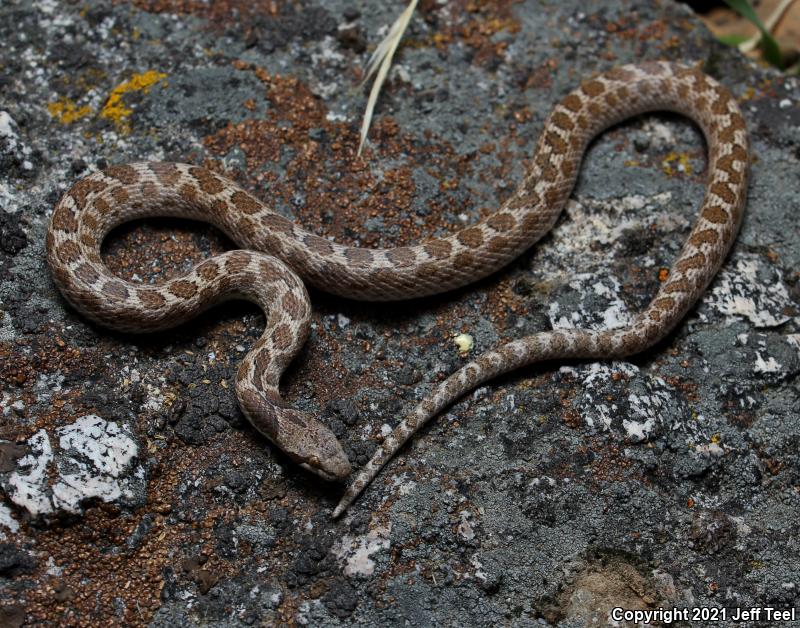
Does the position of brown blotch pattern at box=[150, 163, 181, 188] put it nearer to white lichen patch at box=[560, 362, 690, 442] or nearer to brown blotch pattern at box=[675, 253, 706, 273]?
white lichen patch at box=[560, 362, 690, 442]

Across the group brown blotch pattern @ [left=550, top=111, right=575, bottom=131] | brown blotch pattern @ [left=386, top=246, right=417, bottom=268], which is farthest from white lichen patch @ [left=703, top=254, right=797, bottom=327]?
brown blotch pattern @ [left=386, top=246, right=417, bottom=268]

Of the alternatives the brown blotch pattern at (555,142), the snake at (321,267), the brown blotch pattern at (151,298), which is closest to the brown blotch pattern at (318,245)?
the snake at (321,267)

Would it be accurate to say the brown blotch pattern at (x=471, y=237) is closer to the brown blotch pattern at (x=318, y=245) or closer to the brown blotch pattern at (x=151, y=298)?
the brown blotch pattern at (x=318, y=245)

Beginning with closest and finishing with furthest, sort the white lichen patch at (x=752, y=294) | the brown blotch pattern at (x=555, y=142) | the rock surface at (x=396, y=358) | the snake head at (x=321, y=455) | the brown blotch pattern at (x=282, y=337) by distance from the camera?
the rock surface at (x=396, y=358), the snake head at (x=321, y=455), the brown blotch pattern at (x=282, y=337), the white lichen patch at (x=752, y=294), the brown blotch pattern at (x=555, y=142)

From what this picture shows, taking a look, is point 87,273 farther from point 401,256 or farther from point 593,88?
point 593,88

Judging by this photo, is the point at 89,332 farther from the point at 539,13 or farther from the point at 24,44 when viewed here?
the point at 539,13

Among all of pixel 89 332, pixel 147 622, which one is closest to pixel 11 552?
pixel 147 622
